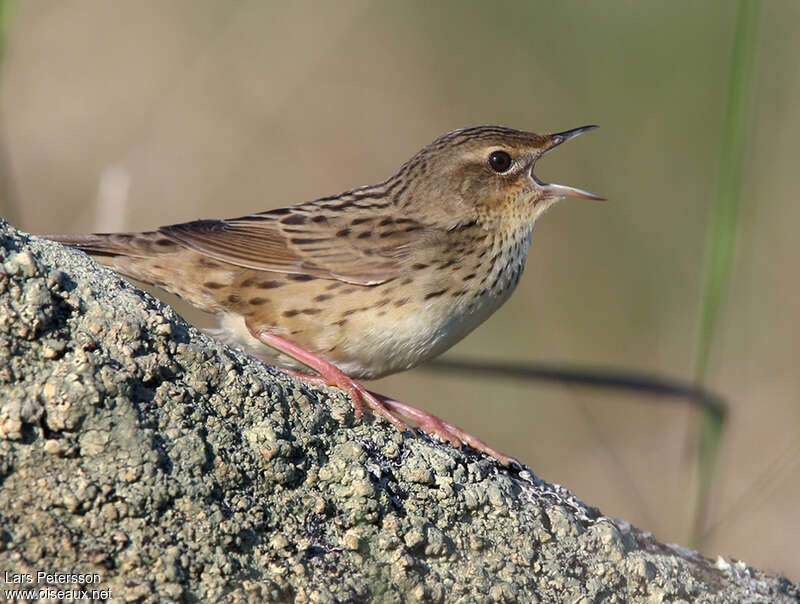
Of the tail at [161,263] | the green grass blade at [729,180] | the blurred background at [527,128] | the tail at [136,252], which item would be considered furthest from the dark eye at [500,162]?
the blurred background at [527,128]

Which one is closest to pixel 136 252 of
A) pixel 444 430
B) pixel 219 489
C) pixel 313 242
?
pixel 313 242

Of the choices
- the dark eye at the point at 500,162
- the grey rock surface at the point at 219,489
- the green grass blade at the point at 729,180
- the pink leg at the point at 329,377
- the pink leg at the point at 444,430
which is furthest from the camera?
the dark eye at the point at 500,162

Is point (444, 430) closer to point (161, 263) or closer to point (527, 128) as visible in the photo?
point (161, 263)

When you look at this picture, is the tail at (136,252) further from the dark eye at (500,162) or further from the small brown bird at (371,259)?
the dark eye at (500,162)

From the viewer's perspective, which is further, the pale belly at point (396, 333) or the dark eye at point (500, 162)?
the dark eye at point (500, 162)

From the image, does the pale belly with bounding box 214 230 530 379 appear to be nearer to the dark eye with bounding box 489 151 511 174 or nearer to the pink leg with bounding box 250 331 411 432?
the pink leg with bounding box 250 331 411 432

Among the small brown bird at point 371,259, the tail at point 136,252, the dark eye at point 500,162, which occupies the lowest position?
the tail at point 136,252
